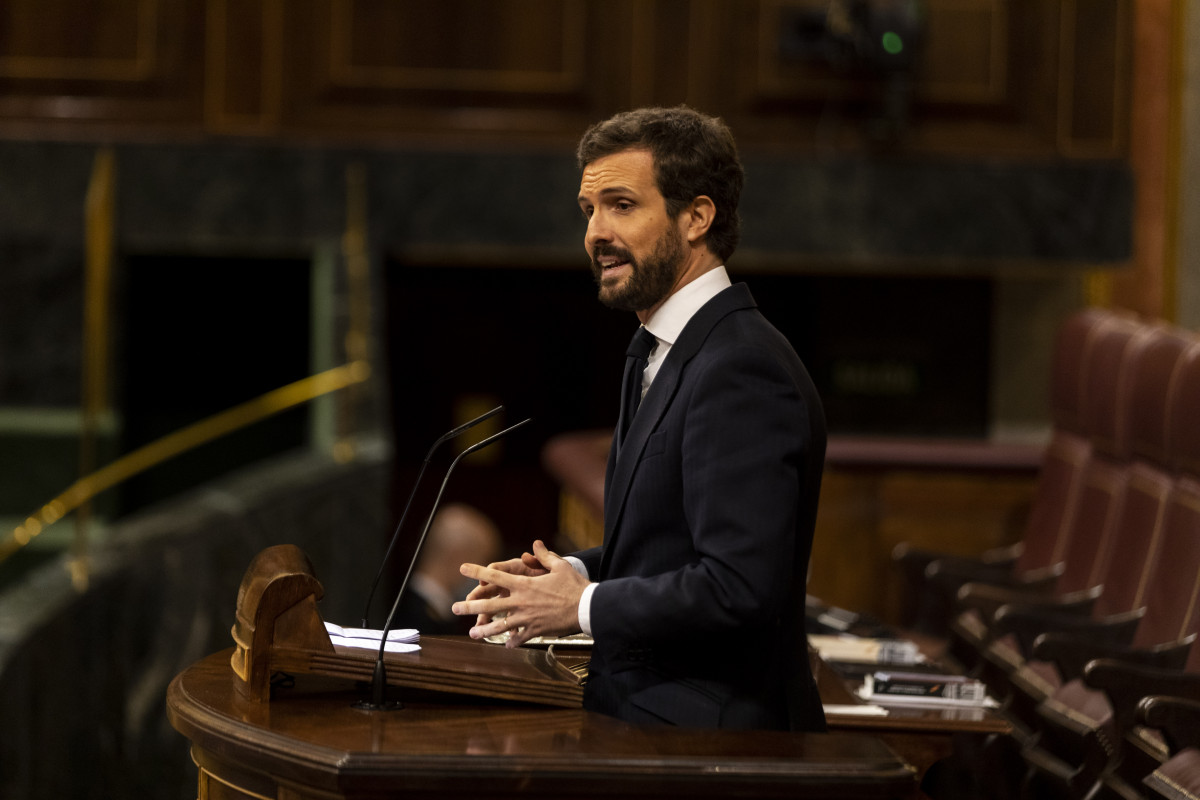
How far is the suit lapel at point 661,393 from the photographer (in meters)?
1.61

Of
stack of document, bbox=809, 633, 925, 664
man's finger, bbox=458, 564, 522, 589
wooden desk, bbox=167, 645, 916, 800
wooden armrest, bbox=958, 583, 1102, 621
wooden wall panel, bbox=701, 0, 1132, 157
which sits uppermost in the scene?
wooden wall panel, bbox=701, 0, 1132, 157

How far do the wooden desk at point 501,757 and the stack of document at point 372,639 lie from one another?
115 millimetres

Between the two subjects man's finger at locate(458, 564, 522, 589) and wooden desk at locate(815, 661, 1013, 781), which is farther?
wooden desk at locate(815, 661, 1013, 781)

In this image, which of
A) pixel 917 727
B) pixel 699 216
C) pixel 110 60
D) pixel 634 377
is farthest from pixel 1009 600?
pixel 110 60

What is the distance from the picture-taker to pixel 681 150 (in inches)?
64.4

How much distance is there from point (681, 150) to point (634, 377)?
28cm

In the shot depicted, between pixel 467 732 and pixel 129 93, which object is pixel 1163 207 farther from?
pixel 467 732

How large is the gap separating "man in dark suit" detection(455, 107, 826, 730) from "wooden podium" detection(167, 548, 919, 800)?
0.27 feet

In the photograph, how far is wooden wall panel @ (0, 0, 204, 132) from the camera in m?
5.11

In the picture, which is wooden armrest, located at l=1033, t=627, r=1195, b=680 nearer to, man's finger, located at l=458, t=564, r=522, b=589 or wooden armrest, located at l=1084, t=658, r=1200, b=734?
wooden armrest, located at l=1084, t=658, r=1200, b=734

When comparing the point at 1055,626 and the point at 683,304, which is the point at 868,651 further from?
the point at 683,304

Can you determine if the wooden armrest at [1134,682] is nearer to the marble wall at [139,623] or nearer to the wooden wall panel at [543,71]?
the marble wall at [139,623]

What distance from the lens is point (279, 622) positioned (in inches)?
60.8

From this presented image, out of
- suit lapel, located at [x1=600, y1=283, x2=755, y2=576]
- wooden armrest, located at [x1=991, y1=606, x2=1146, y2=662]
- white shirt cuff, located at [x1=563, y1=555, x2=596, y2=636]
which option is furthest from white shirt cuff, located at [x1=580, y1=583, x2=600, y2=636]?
wooden armrest, located at [x1=991, y1=606, x2=1146, y2=662]
